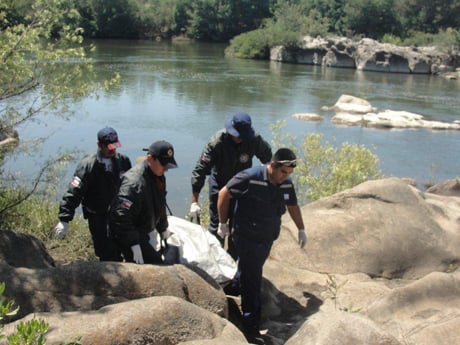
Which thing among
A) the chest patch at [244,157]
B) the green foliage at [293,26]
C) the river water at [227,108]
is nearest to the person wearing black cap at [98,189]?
the chest patch at [244,157]

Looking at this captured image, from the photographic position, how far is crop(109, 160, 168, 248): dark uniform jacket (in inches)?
174

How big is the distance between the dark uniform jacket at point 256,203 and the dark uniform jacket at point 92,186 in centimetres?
109

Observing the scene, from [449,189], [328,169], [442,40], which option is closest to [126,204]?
[328,169]

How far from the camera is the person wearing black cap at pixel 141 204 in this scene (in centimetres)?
442

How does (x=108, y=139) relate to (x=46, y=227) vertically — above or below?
above

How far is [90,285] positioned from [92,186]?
4.47 ft

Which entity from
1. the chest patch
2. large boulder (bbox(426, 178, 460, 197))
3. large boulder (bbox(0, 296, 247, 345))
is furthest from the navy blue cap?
large boulder (bbox(426, 178, 460, 197))

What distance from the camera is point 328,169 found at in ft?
34.9

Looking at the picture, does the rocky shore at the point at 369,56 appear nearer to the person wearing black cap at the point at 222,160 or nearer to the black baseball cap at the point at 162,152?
the person wearing black cap at the point at 222,160

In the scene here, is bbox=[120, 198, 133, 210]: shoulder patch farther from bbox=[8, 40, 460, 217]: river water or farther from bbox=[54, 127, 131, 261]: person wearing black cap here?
bbox=[8, 40, 460, 217]: river water

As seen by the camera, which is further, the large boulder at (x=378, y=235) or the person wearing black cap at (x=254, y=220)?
the large boulder at (x=378, y=235)

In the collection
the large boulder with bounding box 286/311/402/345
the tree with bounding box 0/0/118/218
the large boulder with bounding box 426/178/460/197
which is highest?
the tree with bounding box 0/0/118/218

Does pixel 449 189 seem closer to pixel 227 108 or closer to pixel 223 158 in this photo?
pixel 223 158

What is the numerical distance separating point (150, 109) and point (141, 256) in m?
18.5
